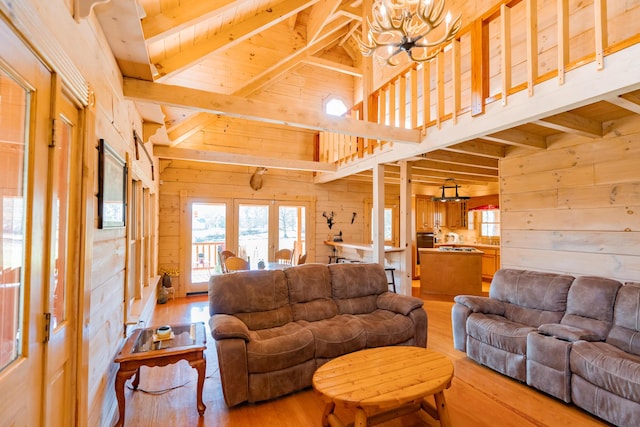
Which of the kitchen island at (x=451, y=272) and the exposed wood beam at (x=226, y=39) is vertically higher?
the exposed wood beam at (x=226, y=39)

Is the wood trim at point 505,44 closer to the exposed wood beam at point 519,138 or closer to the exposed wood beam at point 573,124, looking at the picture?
the exposed wood beam at point 573,124

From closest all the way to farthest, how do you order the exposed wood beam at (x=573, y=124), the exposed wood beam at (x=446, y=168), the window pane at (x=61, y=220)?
1. the window pane at (x=61, y=220)
2. the exposed wood beam at (x=573, y=124)
3. the exposed wood beam at (x=446, y=168)

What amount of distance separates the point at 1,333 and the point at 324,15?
6000 mm

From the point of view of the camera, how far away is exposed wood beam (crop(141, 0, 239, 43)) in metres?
2.15

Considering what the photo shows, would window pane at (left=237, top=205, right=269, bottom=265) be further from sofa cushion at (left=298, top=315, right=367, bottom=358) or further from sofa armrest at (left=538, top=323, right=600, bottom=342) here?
sofa armrest at (left=538, top=323, right=600, bottom=342)

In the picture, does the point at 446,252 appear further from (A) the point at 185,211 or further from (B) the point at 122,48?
(B) the point at 122,48

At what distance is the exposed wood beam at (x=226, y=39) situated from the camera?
290 centimetres

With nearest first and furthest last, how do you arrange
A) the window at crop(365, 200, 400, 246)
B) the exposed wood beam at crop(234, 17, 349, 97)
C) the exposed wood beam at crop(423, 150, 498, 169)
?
1. the exposed wood beam at crop(423, 150, 498, 169)
2. the exposed wood beam at crop(234, 17, 349, 97)
3. the window at crop(365, 200, 400, 246)

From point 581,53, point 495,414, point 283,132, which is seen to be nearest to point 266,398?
point 495,414

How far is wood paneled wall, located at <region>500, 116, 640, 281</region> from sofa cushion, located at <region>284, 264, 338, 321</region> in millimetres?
2745

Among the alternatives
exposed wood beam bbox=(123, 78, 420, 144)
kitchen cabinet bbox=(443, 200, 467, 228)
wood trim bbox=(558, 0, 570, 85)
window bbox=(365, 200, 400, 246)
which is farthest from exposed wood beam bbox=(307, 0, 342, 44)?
kitchen cabinet bbox=(443, 200, 467, 228)

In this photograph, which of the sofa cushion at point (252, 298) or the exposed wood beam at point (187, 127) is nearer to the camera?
the sofa cushion at point (252, 298)

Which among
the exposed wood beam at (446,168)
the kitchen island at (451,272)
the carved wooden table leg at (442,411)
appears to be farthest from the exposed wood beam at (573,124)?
the kitchen island at (451,272)

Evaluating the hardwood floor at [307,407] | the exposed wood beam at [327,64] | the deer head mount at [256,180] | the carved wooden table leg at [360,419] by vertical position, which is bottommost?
the hardwood floor at [307,407]
